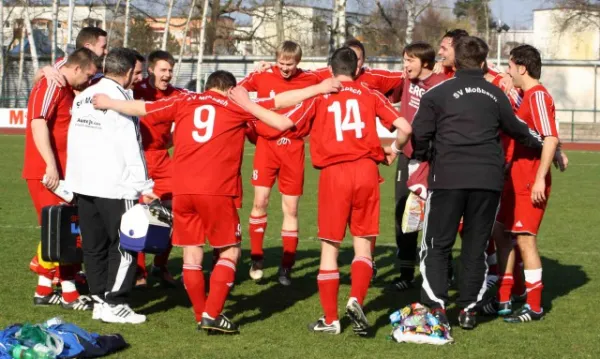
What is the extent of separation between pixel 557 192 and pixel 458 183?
39.4ft

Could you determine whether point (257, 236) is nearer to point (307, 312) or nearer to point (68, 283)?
point (307, 312)

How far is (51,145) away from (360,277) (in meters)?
3.04

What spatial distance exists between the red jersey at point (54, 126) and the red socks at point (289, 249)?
252cm

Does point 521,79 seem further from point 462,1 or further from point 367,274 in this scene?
point 462,1

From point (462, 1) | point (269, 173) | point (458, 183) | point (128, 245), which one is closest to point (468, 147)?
point (458, 183)

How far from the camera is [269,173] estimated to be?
10516mm

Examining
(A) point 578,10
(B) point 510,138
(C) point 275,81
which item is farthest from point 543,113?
(A) point 578,10

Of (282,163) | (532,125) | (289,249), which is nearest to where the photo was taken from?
(532,125)

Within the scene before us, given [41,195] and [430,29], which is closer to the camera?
[41,195]

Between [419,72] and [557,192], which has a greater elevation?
[419,72]

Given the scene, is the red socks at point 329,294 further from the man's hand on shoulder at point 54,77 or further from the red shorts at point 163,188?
the man's hand on shoulder at point 54,77

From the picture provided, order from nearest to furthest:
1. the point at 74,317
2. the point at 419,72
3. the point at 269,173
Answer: the point at 74,317
the point at 419,72
the point at 269,173

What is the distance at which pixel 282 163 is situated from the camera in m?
10.5

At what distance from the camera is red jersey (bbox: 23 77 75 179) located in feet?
27.5
